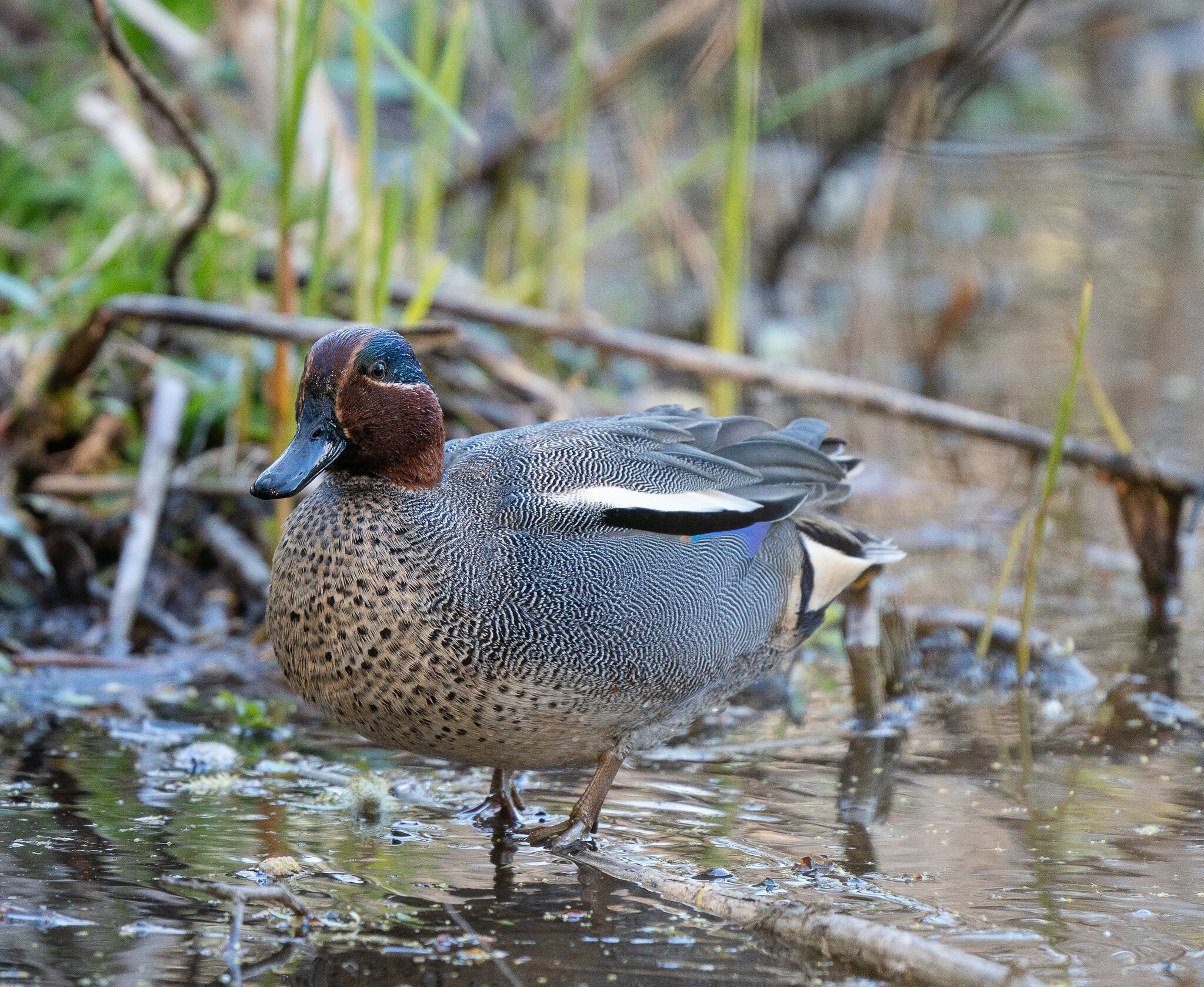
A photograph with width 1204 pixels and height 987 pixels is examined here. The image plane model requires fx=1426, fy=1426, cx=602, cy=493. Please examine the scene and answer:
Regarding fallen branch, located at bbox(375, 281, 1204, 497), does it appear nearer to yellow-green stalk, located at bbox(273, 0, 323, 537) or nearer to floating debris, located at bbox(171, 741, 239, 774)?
yellow-green stalk, located at bbox(273, 0, 323, 537)

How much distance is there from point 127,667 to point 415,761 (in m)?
0.99

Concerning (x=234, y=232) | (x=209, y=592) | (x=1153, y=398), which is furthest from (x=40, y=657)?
(x=1153, y=398)

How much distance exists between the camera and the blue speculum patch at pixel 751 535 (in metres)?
3.19

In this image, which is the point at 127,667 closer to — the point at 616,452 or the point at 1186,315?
the point at 616,452

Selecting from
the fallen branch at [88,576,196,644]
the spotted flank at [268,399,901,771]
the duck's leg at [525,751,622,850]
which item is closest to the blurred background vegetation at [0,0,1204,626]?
the fallen branch at [88,576,196,644]

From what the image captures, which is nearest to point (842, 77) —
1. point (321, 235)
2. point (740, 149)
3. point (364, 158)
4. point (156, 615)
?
point (740, 149)

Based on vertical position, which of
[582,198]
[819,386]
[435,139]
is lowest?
[819,386]

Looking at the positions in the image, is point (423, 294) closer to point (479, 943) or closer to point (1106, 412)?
point (1106, 412)

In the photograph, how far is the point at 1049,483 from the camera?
12.2 ft

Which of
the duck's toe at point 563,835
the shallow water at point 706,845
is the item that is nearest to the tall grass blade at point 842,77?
the shallow water at point 706,845

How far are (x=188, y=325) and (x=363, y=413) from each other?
5.48ft

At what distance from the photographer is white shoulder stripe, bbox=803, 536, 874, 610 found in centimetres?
348

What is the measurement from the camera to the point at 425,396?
2.98m

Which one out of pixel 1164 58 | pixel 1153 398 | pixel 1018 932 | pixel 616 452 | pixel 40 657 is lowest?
pixel 1018 932
